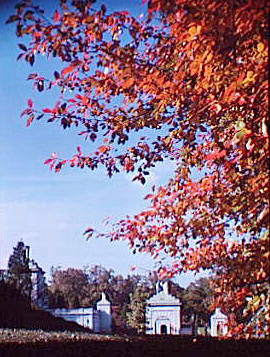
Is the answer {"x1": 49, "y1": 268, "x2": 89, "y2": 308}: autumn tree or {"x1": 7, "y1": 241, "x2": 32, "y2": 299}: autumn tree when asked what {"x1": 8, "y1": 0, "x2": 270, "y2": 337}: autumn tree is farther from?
{"x1": 7, "y1": 241, "x2": 32, "y2": 299}: autumn tree

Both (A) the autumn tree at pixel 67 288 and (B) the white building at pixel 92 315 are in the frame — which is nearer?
(A) the autumn tree at pixel 67 288

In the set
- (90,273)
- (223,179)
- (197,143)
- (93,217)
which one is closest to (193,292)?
(90,273)

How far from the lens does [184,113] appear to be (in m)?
2.78

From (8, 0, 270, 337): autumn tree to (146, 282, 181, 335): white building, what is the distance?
417 cm

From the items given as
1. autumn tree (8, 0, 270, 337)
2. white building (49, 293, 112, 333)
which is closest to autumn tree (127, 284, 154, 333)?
white building (49, 293, 112, 333)

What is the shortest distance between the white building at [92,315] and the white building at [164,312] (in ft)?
2.10

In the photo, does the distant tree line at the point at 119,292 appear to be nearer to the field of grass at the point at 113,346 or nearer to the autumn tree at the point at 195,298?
the autumn tree at the point at 195,298

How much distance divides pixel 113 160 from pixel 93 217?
2381mm

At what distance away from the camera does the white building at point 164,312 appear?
6.74 meters

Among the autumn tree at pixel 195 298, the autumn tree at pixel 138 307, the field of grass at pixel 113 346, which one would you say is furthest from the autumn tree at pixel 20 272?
the autumn tree at pixel 195 298

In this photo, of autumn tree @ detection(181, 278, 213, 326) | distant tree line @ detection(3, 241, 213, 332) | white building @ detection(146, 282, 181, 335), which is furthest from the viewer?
distant tree line @ detection(3, 241, 213, 332)

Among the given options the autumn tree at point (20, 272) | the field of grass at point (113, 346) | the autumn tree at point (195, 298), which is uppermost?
the autumn tree at point (20, 272)

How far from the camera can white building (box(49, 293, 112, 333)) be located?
7.21 meters

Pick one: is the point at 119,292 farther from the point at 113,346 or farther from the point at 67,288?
the point at 113,346
